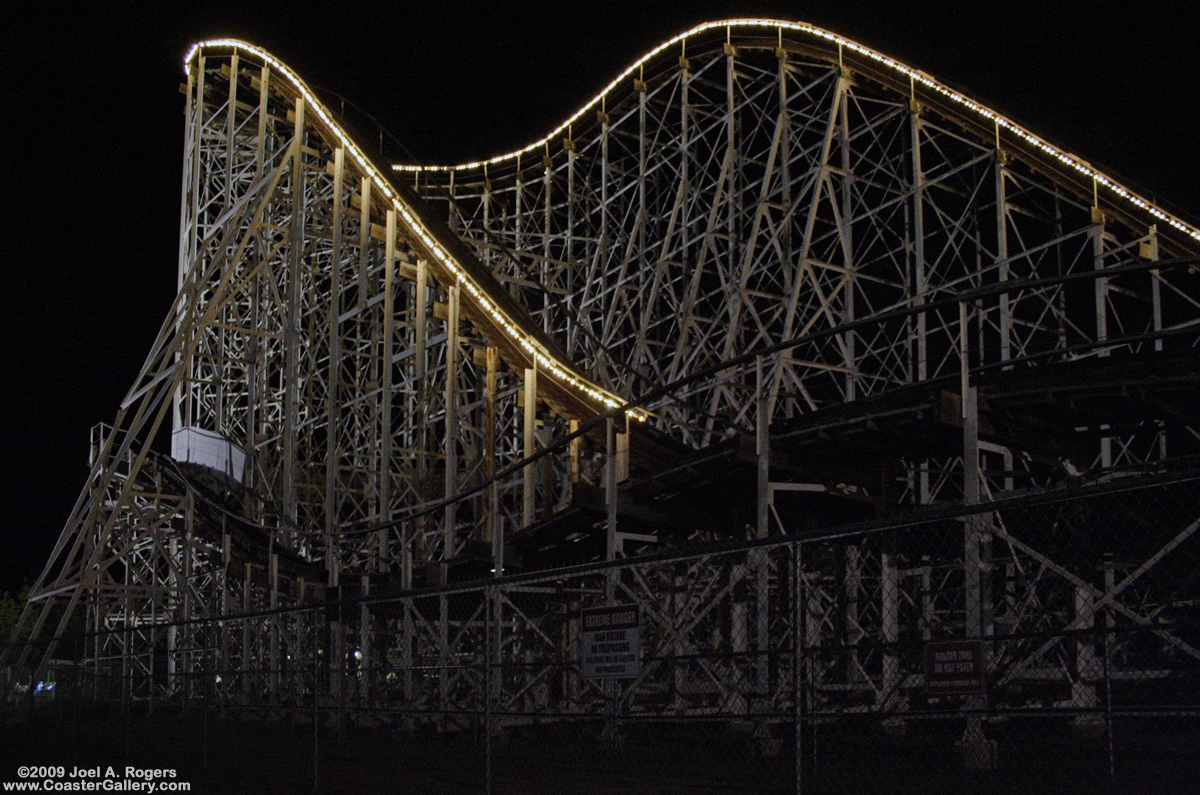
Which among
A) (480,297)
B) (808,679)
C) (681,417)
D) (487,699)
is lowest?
(808,679)

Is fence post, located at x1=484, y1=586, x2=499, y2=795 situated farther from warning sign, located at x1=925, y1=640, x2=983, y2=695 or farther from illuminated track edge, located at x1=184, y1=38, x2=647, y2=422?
illuminated track edge, located at x1=184, y1=38, x2=647, y2=422

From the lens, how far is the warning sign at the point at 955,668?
4852mm

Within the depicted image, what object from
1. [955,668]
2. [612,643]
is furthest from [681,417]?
[955,668]

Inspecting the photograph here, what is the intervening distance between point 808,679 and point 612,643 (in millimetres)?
5591

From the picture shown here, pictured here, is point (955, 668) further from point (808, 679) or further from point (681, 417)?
point (681, 417)

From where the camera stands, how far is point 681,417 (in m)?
21.5

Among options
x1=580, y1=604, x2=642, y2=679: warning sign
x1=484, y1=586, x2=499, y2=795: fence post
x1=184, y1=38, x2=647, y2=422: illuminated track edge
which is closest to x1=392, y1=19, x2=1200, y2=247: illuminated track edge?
x1=184, y1=38, x2=647, y2=422: illuminated track edge

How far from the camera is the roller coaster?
405 inches

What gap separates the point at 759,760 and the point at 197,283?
12.6 metres

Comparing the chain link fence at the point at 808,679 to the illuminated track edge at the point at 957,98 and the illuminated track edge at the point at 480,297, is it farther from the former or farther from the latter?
the illuminated track edge at the point at 957,98

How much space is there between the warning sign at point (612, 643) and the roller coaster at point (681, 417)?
498 millimetres

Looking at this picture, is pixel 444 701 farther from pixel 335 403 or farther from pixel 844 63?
pixel 844 63

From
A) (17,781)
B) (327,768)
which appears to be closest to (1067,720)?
(327,768)

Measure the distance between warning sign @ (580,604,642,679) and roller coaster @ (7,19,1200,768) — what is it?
0.50 meters
